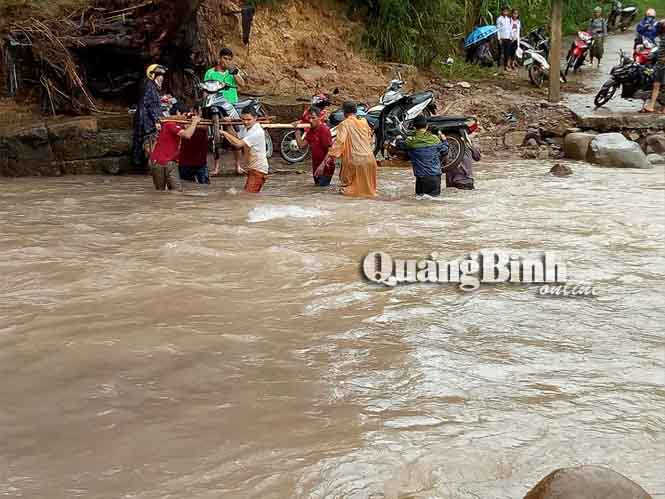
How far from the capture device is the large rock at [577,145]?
41.7 ft

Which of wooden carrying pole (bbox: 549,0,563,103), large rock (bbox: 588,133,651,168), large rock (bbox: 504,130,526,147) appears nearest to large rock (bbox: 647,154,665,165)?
large rock (bbox: 588,133,651,168)

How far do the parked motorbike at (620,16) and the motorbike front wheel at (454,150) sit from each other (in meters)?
18.5

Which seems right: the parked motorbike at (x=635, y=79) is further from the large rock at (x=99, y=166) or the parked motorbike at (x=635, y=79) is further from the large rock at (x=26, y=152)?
the large rock at (x=26, y=152)

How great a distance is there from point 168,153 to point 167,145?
0.36 feet

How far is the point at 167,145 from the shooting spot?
9188 mm

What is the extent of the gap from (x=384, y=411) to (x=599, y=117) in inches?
433

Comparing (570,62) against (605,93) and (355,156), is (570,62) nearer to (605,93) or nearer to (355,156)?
(605,93)

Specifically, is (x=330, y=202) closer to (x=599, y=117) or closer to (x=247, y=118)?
(x=247, y=118)

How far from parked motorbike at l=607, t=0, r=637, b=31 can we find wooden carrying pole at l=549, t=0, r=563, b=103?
12723mm

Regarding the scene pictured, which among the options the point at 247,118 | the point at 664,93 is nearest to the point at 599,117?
the point at 664,93

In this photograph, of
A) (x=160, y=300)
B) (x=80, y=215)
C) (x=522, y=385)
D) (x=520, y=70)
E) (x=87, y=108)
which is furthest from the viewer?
(x=520, y=70)

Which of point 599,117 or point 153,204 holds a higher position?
point 599,117

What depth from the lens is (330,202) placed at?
30.1 feet

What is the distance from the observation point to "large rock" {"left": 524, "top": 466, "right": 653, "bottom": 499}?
2.41 metres
